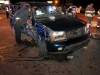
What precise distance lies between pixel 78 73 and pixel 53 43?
124cm

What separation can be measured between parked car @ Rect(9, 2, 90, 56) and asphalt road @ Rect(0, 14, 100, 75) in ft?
→ 1.32

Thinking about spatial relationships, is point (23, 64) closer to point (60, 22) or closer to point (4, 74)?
point (4, 74)

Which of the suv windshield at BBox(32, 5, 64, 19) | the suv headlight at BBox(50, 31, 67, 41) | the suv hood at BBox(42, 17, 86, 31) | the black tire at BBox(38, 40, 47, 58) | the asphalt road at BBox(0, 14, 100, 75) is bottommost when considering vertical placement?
the asphalt road at BBox(0, 14, 100, 75)

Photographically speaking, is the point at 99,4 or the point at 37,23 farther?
the point at 99,4

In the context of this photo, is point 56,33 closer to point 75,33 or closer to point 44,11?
point 75,33

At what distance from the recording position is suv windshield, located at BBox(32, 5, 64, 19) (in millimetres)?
6309

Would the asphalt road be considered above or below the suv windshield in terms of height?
below

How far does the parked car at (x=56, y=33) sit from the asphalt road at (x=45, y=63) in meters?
0.40

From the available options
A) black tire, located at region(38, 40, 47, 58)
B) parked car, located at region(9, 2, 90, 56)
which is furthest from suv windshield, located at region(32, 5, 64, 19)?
black tire, located at region(38, 40, 47, 58)

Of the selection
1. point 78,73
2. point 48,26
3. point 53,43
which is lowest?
point 78,73

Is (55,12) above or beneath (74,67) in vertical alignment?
above

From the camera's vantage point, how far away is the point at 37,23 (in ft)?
19.3

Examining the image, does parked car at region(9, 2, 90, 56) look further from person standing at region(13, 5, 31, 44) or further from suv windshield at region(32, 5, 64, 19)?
person standing at region(13, 5, 31, 44)

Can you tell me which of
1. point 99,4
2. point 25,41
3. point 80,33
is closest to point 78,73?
point 80,33
